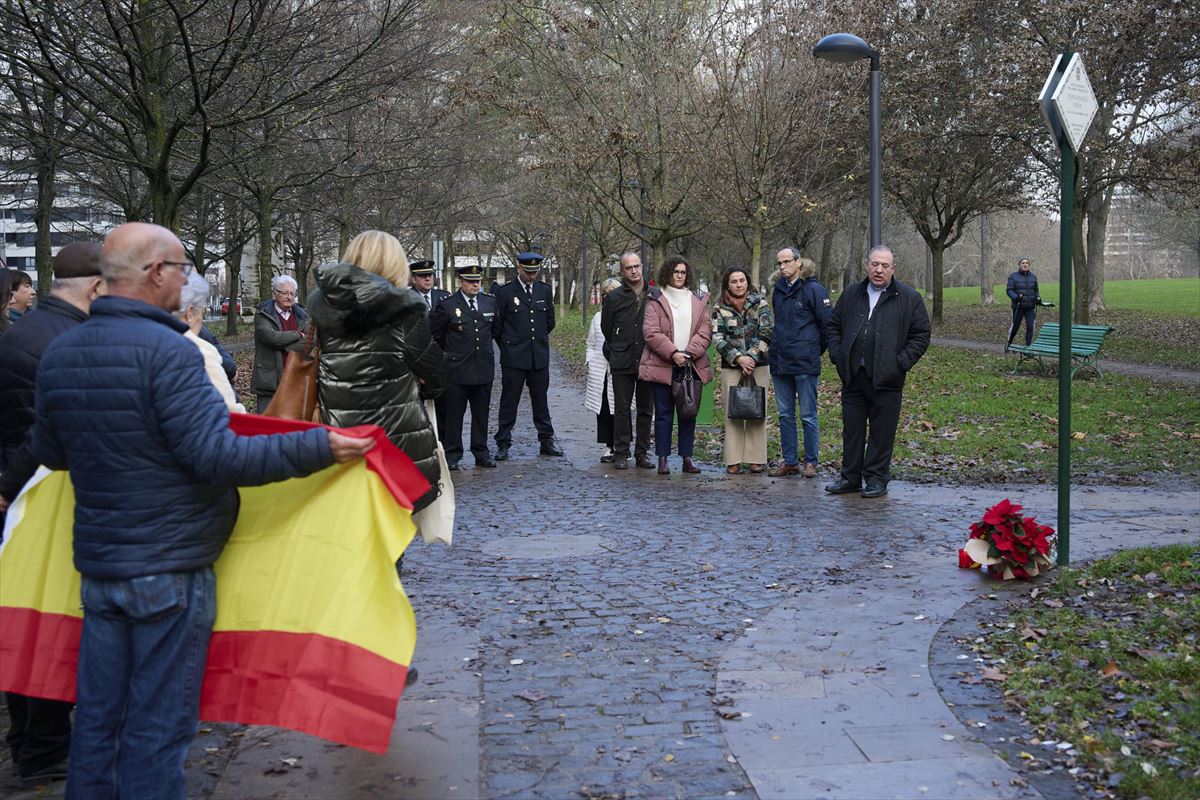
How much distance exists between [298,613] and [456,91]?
2267cm

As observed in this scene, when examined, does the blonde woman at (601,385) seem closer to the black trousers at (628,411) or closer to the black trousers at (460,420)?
the black trousers at (628,411)

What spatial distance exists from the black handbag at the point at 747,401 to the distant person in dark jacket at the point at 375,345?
5.92 metres

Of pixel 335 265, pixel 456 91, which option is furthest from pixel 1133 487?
pixel 456 91

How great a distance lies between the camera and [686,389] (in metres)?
12.0

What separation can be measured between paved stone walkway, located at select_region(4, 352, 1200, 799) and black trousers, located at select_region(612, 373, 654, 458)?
1892mm

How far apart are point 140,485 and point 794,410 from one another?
8.89 metres

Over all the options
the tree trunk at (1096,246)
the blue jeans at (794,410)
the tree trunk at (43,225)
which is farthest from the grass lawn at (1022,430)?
the tree trunk at (1096,246)

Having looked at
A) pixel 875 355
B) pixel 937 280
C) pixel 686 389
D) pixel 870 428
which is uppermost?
pixel 937 280

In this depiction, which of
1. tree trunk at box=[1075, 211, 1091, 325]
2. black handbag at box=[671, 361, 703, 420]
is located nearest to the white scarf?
black handbag at box=[671, 361, 703, 420]

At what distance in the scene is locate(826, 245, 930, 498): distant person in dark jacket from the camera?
34.8 ft

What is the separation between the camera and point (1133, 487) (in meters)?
11.0

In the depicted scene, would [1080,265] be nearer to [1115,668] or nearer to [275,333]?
[275,333]

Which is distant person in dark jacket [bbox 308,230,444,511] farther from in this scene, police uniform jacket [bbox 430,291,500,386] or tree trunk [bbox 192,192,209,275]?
tree trunk [bbox 192,192,209,275]

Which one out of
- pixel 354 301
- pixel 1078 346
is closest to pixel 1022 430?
pixel 1078 346
